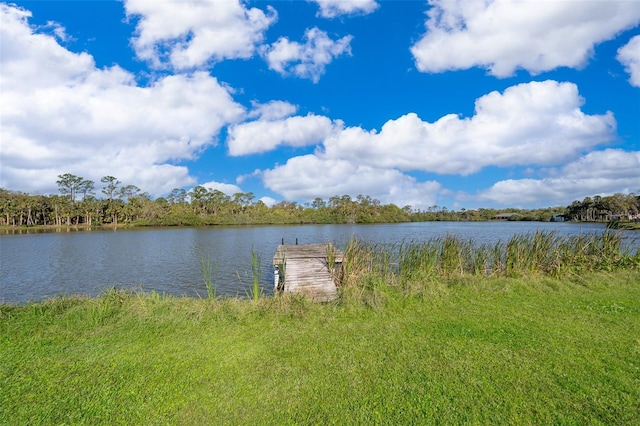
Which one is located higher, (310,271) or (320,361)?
(310,271)

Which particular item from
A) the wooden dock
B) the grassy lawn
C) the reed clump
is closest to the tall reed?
the grassy lawn

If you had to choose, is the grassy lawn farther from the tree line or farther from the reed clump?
the tree line

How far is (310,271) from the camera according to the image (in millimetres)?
8859

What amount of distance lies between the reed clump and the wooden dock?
1.77ft

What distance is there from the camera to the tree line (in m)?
59.8

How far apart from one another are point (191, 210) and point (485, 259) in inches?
2857

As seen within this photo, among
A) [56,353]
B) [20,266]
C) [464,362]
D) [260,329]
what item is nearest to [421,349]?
[464,362]

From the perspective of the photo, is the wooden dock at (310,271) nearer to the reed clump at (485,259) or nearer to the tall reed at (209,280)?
the reed clump at (485,259)

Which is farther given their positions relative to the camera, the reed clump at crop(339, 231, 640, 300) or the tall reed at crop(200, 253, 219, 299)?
the reed clump at crop(339, 231, 640, 300)

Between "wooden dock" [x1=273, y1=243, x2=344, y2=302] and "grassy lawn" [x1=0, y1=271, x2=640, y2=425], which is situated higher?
"wooden dock" [x1=273, y1=243, x2=344, y2=302]

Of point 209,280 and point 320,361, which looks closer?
point 320,361

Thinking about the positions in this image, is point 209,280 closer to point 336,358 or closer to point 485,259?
point 336,358

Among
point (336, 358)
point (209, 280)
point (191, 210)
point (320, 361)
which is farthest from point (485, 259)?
point (191, 210)

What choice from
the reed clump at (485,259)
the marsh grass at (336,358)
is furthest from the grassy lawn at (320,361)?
the reed clump at (485,259)
